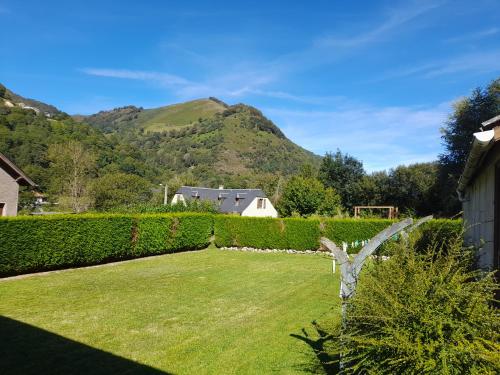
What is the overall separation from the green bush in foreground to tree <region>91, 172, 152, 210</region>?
4304 cm

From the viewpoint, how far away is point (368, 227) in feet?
74.5

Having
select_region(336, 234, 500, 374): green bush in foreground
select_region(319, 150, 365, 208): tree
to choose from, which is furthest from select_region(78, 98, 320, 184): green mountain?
select_region(336, 234, 500, 374): green bush in foreground

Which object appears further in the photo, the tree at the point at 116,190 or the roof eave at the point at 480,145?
the tree at the point at 116,190

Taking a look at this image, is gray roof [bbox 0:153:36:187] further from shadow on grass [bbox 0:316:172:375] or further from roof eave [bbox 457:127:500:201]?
roof eave [bbox 457:127:500:201]

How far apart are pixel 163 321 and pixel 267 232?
16402 mm

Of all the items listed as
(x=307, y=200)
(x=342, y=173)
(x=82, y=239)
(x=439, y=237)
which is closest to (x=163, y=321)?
(x=439, y=237)

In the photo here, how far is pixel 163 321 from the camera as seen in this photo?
8398 millimetres

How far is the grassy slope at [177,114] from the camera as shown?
128137 millimetres

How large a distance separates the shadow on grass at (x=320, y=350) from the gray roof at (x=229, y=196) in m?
42.2

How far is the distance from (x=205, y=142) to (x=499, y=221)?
102 meters

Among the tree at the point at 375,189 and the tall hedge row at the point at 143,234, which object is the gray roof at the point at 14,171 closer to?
the tall hedge row at the point at 143,234

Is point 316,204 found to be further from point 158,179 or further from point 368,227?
point 158,179

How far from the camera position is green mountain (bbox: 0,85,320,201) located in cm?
4356

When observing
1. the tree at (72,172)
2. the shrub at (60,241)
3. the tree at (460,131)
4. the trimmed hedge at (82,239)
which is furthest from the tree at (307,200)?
the shrub at (60,241)
